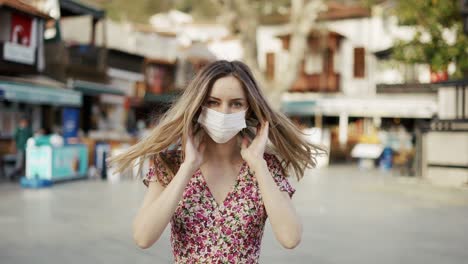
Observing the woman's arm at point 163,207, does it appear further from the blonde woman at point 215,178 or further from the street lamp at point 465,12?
the street lamp at point 465,12

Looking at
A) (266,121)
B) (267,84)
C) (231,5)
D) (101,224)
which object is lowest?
(101,224)

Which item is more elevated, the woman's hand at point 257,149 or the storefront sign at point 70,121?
the storefront sign at point 70,121

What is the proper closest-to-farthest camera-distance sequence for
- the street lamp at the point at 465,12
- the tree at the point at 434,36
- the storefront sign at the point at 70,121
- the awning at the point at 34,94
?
the street lamp at the point at 465,12
the awning at the point at 34,94
the tree at the point at 434,36
the storefront sign at the point at 70,121

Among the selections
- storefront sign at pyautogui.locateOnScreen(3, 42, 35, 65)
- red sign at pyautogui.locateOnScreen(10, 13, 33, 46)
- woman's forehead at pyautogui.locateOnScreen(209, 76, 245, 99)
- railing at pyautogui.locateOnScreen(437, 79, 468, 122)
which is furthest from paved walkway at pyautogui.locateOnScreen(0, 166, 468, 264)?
red sign at pyautogui.locateOnScreen(10, 13, 33, 46)

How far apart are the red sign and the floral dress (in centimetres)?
1825

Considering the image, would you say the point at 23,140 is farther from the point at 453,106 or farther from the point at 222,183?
the point at 222,183

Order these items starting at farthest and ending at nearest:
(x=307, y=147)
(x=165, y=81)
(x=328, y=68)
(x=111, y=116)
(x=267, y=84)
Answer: (x=165, y=81)
(x=328, y=68)
(x=111, y=116)
(x=267, y=84)
(x=307, y=147)

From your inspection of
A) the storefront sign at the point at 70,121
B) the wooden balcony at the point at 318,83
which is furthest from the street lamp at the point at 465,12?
the wooden balcony at the point at 318,83

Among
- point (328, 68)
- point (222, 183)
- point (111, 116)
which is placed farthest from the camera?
point (328, 68)

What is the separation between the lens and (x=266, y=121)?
2467 millimetres

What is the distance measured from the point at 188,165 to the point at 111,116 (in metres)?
27.3

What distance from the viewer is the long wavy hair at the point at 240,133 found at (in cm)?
235

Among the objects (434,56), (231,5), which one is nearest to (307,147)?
(434,56)

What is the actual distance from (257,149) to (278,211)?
0.27 m
